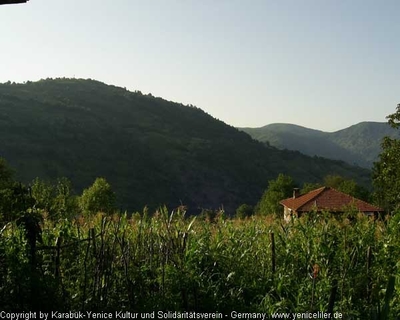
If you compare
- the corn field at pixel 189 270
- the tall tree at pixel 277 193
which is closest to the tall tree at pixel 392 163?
the corn field at pixel 189 270

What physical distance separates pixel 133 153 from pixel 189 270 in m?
117

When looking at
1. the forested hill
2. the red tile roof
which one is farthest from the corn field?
the forested hill

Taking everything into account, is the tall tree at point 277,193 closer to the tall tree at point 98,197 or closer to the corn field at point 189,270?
the tall tree at point 98,197

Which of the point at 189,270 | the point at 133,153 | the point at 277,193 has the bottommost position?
the point at 277,193

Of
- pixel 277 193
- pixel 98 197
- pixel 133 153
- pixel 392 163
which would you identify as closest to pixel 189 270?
pixel 392 163

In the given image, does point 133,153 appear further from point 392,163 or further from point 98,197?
point 392,163

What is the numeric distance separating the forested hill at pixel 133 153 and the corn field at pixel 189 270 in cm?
6436

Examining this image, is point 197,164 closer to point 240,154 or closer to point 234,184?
point 234,184

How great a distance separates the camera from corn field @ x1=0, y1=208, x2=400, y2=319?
170 inches

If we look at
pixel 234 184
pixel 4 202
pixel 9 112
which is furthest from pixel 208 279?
pixel 9 112

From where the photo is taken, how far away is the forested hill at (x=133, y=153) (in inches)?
3748

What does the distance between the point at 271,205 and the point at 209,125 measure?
141 m

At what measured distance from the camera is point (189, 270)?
495 cm

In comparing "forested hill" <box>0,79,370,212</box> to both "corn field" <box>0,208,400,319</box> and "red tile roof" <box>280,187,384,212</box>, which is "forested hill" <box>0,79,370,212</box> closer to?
"red tile roof" <box>280,187,384,212</box>
